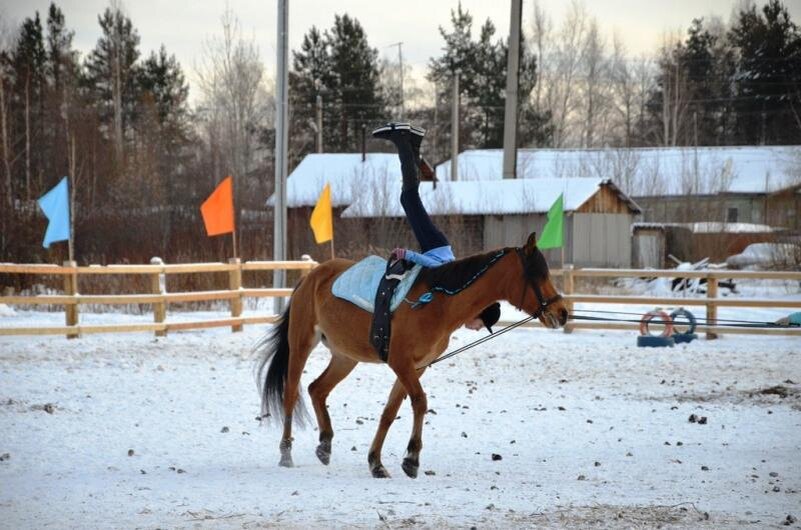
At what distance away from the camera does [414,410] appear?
7.09 metres

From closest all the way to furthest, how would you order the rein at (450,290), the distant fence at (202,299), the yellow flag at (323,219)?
the rein at (450,290)
the distant fence at (202,299)
the yellow flag at (323,219)

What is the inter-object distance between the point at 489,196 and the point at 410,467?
2873 centimetres

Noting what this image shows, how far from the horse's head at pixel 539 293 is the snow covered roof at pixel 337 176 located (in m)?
27.8

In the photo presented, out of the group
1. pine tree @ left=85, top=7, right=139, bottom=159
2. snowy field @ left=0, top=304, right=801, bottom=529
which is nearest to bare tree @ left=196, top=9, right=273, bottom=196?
pine tree @ left=85, top=7, right=139, bottom=159

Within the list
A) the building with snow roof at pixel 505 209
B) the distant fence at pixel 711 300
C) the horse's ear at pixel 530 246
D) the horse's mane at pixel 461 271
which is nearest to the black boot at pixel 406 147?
the horse's mane at pixel 461 271

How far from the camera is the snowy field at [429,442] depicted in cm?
588

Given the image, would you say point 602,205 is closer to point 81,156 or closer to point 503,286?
point 81,156

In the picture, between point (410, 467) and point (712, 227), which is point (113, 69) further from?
point (410, 467)

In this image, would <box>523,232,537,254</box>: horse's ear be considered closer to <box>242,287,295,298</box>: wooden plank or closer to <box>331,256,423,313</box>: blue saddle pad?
<box>331,256,423,313</box>: blue saddle pad

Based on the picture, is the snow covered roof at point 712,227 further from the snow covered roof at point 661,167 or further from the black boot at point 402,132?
the black boot at point 402,132

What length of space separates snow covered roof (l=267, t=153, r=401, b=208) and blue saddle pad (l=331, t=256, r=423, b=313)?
2704 cm

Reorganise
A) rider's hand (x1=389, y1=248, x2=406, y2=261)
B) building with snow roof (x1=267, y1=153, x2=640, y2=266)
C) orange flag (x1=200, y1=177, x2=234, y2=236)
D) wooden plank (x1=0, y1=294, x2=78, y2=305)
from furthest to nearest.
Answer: building with snow roof (x1=267, y1=153, x2=640, y2=266), orange flag (x1=200, y1=177, x2=234, y2=236), wooden plank (x1=0, y1=294, x2=78, y2=305), rider's hand (x1=389, y1=248, x2=406, y2=261)

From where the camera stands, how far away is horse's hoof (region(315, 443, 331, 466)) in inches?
297

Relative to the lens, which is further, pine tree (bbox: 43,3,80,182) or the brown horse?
pine tree (bbox: 43,3,80,182)
